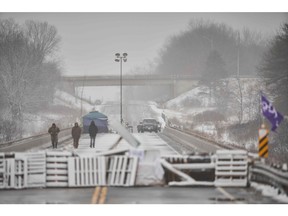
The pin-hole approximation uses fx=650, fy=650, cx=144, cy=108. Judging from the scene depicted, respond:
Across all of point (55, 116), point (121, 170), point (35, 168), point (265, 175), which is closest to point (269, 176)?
point (265, 175)

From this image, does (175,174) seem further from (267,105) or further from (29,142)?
(29,142)

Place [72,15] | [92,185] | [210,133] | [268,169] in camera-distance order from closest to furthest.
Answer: [268,169], [92,185], [72,15], [210,133]

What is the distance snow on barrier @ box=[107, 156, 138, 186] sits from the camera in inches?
790

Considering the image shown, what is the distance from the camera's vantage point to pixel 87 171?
20094mm

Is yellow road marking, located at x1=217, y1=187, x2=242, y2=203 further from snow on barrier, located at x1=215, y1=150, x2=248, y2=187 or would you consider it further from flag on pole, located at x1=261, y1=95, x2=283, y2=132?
flag on pole, located at x1=261, y1=95, x2=283, y2=132

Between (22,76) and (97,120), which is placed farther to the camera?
(22,76)

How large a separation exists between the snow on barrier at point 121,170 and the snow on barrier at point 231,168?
8.46 feet

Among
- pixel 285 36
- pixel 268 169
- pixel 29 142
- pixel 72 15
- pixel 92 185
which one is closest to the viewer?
pixel 268 169

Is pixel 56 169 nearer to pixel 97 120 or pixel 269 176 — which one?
pixel 269 176

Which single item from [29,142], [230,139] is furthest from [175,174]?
[230,139]

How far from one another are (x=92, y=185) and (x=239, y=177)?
454 cm

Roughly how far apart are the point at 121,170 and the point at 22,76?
36490 millimetres

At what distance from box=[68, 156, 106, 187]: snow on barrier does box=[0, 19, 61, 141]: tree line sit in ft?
54.4

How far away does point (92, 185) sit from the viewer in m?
20.0
